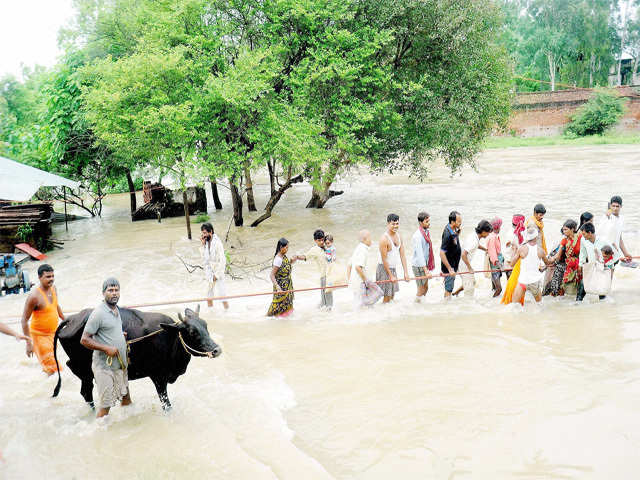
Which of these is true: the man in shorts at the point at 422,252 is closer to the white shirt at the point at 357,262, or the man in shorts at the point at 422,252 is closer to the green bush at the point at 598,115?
the white shirt at the point at 357,262

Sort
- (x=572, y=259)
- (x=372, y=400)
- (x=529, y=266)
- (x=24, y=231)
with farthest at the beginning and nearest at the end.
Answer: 1. (x=24, y=231)
2. (x=572, y=259)
3. (x=529, y=266)
4. (x=372, y=400)

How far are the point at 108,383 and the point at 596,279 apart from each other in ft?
24.9

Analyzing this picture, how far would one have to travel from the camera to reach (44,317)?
6703 mm

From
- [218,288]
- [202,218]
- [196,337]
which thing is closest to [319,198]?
[202,218]

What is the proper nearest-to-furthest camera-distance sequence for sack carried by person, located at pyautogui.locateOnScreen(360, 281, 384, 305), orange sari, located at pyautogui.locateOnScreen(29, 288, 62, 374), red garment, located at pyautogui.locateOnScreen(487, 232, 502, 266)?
1. orange sari, located at pyautogui.locateOnScreen(29, 288, 62, 374)
2. sack carried by person, located at pyautogui.locateOnScreen(360, 281, 384, 305)
3. red garment, located at pyautogui.locateOnScreen(487, 232, 502, 266)

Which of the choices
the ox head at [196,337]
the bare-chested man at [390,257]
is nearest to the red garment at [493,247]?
the bare-chested man at [390,257]

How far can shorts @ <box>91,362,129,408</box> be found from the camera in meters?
5.53

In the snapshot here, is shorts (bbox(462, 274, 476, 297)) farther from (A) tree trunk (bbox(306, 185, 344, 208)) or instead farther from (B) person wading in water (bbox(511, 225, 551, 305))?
(A) tree trunk (bbox(306, 185, 344, 208))

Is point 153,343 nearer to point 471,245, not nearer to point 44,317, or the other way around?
point 44,317

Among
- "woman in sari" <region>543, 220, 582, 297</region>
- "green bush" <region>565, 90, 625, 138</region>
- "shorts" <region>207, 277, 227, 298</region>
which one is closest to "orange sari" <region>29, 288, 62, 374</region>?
"shorts" <region>207, 277, 227, 298</region>

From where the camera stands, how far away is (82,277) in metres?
13.9

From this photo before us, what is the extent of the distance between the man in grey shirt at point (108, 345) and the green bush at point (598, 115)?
2043 inches

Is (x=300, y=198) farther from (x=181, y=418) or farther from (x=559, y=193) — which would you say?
(x=181, y=418)

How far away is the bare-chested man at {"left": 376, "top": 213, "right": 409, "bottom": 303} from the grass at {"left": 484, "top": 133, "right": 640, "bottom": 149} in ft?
127
